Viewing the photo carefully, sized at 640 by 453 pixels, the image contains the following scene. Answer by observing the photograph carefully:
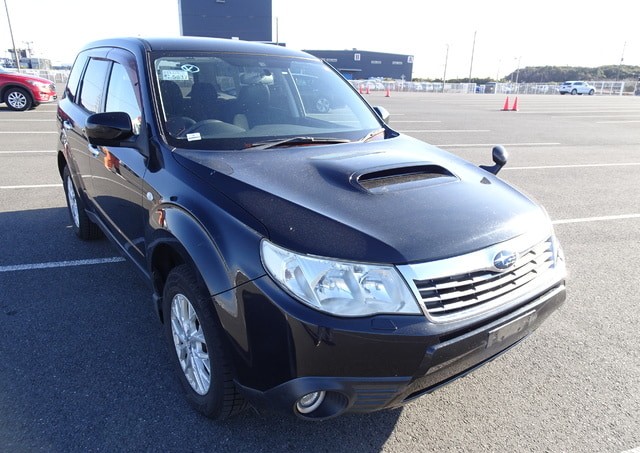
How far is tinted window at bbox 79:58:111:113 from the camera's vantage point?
12.0 feet

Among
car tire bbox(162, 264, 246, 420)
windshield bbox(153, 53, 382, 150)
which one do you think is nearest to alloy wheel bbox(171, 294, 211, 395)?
car tire bbox(162, 264, 246, 420)

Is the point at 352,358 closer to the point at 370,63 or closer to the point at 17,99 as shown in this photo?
the point at 17,99

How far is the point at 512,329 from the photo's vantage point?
2102 millimetres

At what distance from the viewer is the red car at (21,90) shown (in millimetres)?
15180

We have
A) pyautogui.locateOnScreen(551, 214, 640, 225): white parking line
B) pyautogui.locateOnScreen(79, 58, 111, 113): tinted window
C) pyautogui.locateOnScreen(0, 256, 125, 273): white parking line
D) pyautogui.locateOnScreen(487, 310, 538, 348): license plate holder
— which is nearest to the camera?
pyautogui.locateOnScreen(487, 310, 538, 348): license plate holder

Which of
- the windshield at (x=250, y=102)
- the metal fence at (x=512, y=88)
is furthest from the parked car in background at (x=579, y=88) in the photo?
the windshield at (x=250, y=102)

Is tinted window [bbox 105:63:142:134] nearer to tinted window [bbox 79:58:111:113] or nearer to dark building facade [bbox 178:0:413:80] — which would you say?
tinted window [bbox 79:58:111:113]

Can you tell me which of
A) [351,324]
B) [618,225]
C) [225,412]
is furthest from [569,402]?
[618,225]

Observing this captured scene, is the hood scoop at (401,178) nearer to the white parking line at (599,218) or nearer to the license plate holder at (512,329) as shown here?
the license plate holder at (512,329)

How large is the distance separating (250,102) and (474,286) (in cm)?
196

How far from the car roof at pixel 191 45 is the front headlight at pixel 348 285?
2.09 m

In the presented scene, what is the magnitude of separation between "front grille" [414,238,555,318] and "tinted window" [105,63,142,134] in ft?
6.45

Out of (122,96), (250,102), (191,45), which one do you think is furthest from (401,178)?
(122,96)

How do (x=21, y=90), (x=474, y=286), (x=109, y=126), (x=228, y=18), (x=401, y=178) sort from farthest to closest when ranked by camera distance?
(x=228, y=18) → (x=21, y=90) → (x=109, y=126) → (x=401, y=178) → (x=474, y=286)
